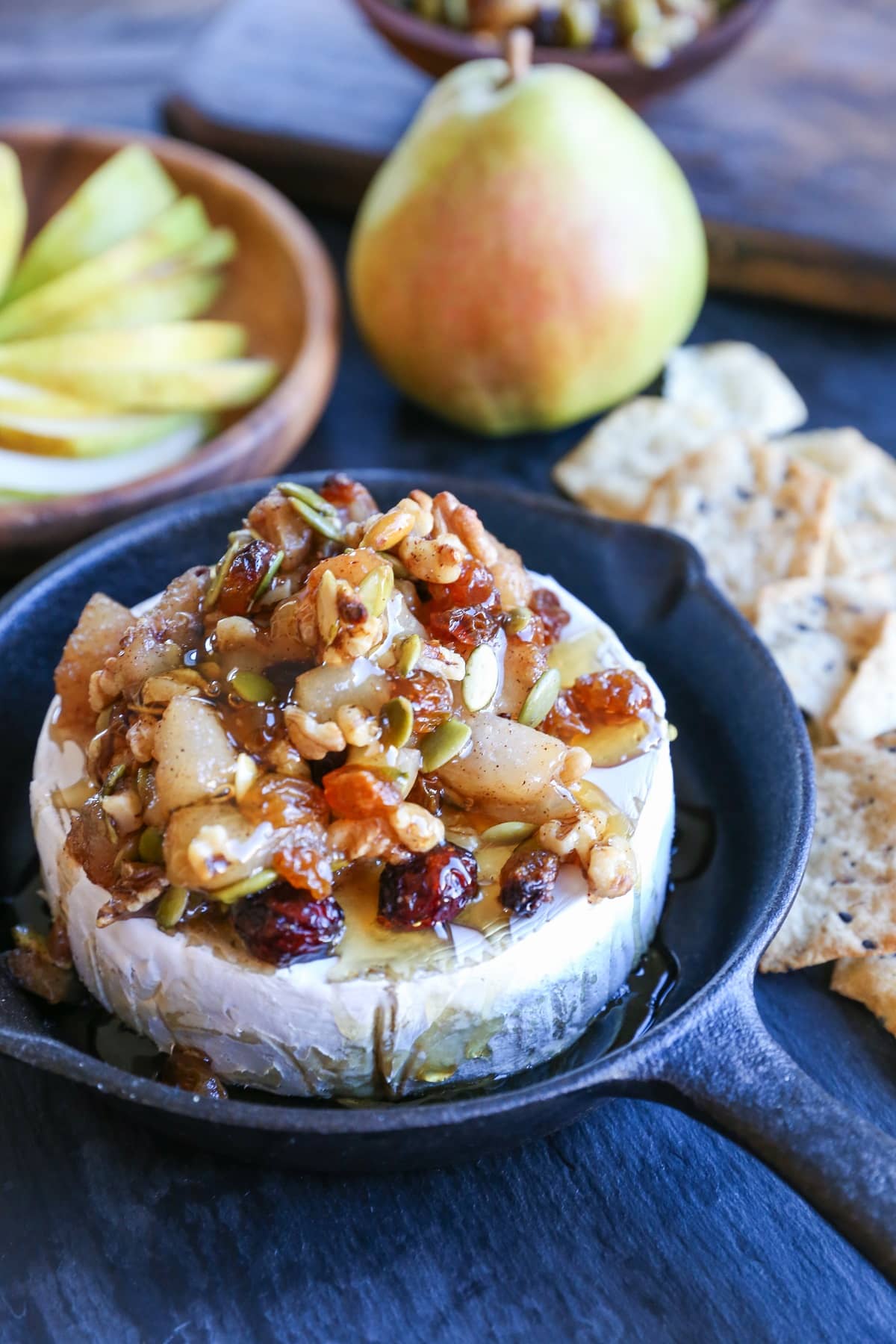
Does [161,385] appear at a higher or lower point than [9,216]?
lower

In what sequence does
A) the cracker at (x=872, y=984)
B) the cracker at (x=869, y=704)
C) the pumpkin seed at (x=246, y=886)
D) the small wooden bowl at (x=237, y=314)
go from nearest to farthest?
the pumpkin seed at (x=246, y=886) < the cracker at (x=872, y=984) < the cracker at (x=869, y=704) < the small wooden bowl at (x=237, y=314)

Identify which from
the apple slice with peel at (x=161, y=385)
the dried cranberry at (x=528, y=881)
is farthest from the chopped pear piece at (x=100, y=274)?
the dried cranberry at (x=528, y=881)

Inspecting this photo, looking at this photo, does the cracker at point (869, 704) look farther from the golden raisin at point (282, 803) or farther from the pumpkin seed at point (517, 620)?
the golden raisin at point (282, 803)

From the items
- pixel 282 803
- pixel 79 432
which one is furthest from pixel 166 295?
pixel 282 803

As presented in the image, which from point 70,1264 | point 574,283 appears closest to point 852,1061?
point 70,1264

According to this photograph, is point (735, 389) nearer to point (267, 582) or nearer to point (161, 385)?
point (161, 385)

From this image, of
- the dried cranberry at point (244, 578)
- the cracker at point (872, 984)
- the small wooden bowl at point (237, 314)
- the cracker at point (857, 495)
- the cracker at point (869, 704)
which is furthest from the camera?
the cracker at point (857, 495)

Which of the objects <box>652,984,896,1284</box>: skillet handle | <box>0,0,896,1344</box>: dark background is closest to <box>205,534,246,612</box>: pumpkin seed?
<box>0,0,896,1344</box>: dark background

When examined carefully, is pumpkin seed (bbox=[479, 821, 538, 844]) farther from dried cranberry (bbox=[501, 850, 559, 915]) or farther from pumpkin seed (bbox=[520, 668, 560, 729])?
pumpkin seed (bbox=[520, 668, 560, 729])
